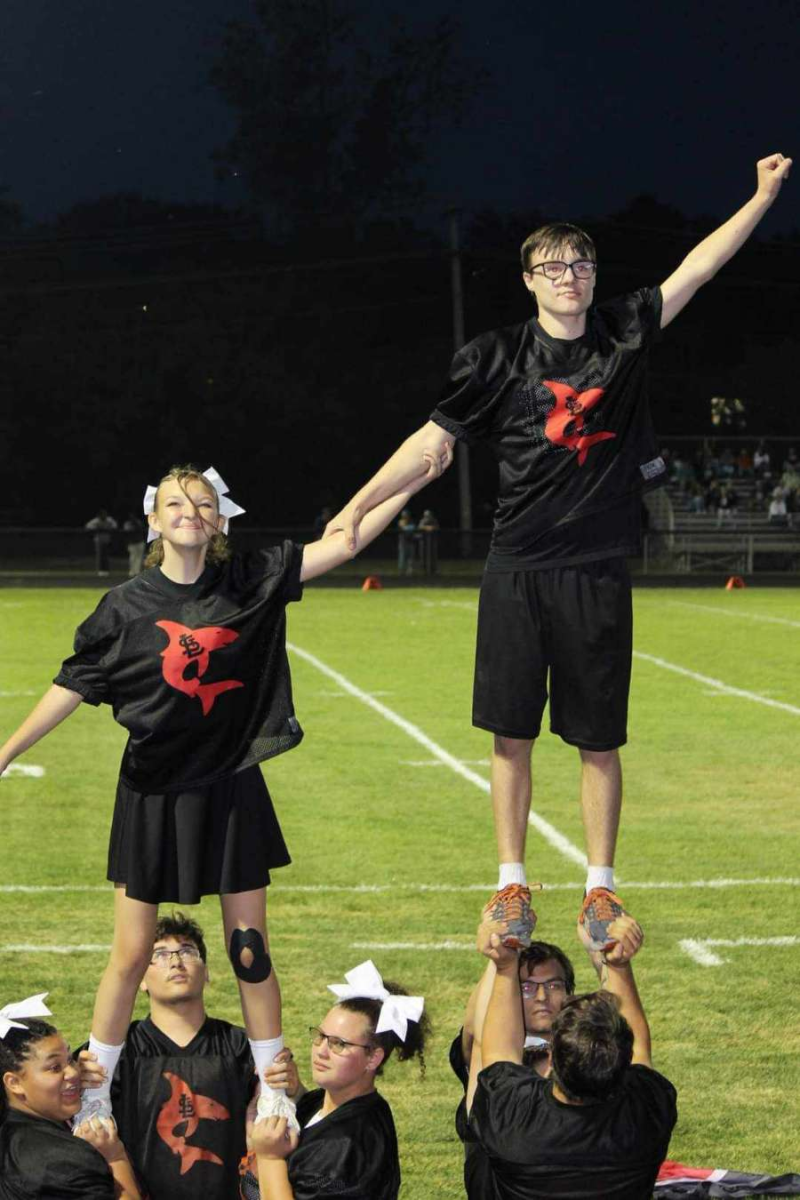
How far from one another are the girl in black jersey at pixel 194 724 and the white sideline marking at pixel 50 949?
4676 mm

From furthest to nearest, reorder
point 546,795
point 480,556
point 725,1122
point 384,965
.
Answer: point 480,556, point 546,795, point 384,965, point 725,1122

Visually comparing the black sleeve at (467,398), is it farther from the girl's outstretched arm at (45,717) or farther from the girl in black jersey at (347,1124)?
the girl in black jersey at (347,1124)

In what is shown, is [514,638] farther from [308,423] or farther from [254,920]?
[308,423]

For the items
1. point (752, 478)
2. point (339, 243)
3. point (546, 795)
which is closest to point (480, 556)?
point (752, 478)

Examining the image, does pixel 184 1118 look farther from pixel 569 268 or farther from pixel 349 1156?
pixel 569 268

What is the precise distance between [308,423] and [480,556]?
18171mm

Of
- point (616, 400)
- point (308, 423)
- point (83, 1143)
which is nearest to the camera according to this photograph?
point (83, 1143)

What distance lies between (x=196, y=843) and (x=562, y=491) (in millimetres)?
1591

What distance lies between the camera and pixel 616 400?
596cm

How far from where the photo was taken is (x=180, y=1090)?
6004mm

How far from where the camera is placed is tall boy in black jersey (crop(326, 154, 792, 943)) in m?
5.93

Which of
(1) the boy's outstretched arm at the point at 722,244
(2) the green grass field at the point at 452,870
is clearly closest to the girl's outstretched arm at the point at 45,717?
(1) the boy's outstretched arm at the point at 722,244

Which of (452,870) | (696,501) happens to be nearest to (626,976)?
(452,870)

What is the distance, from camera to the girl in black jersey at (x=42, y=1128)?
5328mm
